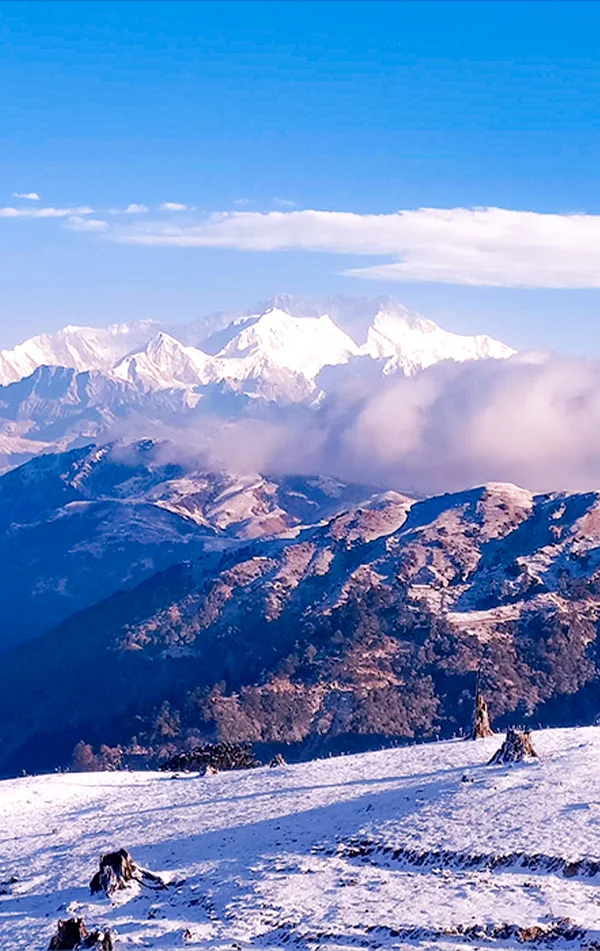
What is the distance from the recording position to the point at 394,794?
5634cm

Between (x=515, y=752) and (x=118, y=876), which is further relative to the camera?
(x=515, y=752)

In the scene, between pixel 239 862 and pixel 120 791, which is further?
pixel 120 791

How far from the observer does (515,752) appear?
61.2 meters

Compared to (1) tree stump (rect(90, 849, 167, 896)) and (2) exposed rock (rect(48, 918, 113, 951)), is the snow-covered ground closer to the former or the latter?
(1) tree stump (rect(90, 849, 167, 896))

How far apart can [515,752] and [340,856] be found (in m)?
18.2

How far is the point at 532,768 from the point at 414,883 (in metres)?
17.6

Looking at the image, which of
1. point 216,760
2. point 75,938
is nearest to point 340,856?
point 75,938

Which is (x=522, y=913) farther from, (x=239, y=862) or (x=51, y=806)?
(x=51, y=806)

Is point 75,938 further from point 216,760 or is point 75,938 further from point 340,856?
point 216,760

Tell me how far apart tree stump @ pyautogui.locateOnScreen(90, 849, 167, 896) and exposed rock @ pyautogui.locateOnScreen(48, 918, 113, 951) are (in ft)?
19.3

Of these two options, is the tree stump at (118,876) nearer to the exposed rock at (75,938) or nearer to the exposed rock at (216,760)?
the exposed rock at (75,938)

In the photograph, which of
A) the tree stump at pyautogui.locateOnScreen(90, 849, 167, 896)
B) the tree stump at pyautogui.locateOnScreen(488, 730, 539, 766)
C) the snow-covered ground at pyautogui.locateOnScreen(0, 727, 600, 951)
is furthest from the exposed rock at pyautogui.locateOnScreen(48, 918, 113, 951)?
the tree stump at pyautogui.locateOnScreen(488, 730, 539, 766)

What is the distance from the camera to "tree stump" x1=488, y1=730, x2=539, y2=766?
60969mm

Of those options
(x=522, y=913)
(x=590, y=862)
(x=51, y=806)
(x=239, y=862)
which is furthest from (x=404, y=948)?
(x=51, y=806)
